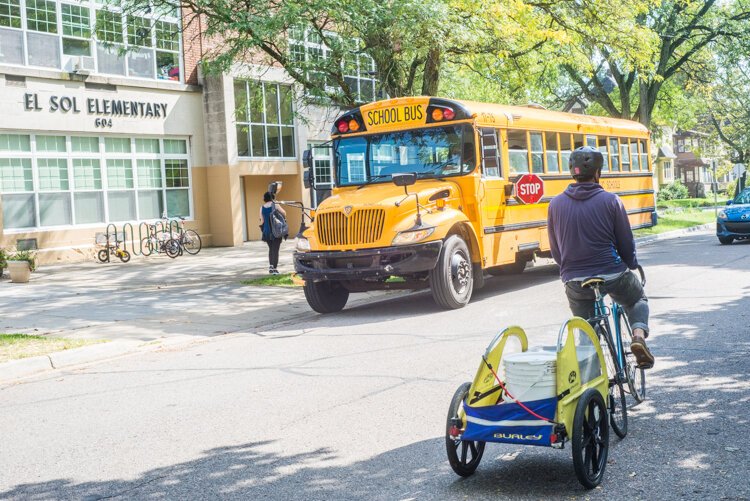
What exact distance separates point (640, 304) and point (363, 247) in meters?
6.33

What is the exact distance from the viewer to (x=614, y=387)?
545cm

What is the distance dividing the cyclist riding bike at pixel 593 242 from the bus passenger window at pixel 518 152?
27.2 feet

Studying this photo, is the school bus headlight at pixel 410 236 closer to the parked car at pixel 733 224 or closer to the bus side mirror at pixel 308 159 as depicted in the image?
the bus side mirror at pixel 308 159

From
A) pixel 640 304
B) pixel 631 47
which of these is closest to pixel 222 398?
pixel 640 304

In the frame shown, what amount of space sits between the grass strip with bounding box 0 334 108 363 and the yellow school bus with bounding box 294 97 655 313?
336 cm

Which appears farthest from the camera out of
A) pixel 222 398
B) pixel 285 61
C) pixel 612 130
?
pixel 612 130

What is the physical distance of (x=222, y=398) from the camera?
7.16 m

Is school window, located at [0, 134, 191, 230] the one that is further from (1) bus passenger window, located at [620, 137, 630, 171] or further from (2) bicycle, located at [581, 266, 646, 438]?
(2) bicycle, located at [581, 266, 646, 438]

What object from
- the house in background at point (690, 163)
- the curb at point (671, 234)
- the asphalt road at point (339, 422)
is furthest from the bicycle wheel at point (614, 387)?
the house in background at point (690, 163)

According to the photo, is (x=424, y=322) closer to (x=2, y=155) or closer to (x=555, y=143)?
(x=555, y=143)

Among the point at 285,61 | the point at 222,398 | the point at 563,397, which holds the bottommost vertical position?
the point at 222,398

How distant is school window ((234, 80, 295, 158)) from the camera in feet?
92.4

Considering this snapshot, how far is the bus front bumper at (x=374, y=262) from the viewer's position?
1155 cm

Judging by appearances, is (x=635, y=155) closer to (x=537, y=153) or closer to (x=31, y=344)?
Result: (x=537, y=153)
